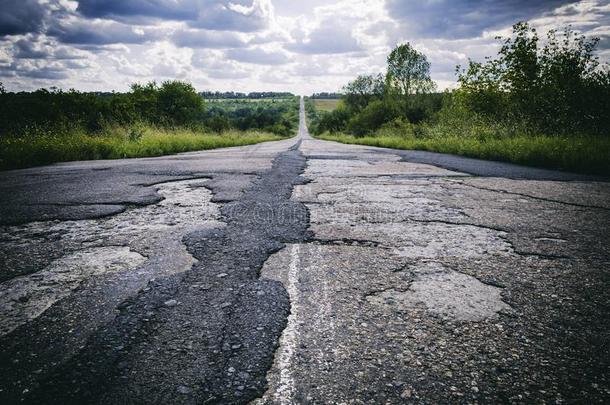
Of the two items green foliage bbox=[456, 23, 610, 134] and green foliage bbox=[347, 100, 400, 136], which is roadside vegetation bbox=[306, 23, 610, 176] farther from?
green foliage bbox=[347, 100, 400, 136]

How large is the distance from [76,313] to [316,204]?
291 centimetres

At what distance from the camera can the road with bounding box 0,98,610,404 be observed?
1.39 meters


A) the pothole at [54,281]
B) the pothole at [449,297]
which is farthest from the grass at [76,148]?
the pothole at [449,297]

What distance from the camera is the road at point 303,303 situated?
139 centimetres

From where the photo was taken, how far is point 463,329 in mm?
1771

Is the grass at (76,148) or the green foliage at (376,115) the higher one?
the green foliage at (376,115)

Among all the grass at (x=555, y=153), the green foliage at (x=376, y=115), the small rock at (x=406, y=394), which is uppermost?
the green foliage at (x=376, y=115)

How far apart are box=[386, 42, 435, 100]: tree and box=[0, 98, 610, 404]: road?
33.2 meters

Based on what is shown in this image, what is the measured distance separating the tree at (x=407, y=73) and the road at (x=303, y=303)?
33.2 meters

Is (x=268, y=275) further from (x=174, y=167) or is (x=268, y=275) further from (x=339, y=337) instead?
(x=174, y=167)

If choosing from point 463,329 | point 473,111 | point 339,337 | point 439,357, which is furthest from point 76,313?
point 473,111

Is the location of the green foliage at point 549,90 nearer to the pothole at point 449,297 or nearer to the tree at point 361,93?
the pothole at point 449,297

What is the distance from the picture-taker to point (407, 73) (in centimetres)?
3428

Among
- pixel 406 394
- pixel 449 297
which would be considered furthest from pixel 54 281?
pixel 449 297
